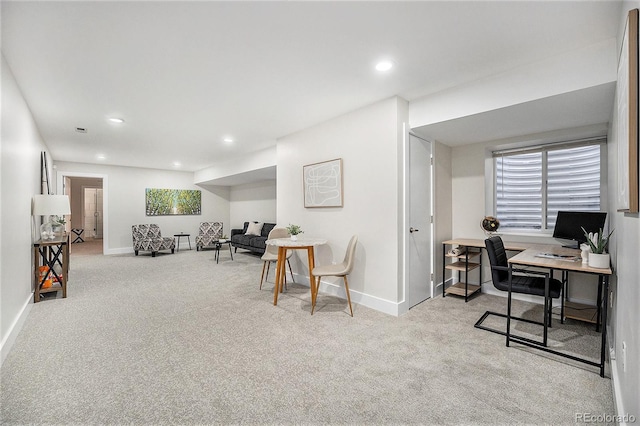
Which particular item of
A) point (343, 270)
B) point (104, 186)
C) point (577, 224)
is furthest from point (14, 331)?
point (104, 186)

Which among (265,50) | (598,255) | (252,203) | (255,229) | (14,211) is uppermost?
(265,50)

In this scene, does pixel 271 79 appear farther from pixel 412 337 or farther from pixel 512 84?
pixel 412 337

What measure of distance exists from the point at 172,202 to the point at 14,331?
250 inches

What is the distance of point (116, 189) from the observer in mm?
7719

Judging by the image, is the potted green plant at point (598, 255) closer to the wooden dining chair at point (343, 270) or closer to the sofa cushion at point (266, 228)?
the wooden dining chair at point (343, 270)

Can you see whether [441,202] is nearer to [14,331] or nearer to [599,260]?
[599,260]

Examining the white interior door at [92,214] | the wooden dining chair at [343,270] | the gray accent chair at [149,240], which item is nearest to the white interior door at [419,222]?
the wooden dining chair at [343,270]

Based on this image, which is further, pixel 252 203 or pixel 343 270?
pixel 252 203

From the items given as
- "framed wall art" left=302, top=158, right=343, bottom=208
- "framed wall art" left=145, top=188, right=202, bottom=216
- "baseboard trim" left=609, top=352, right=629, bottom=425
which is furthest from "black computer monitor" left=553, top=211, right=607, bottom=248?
"framed wall art" left=145, top=188, right=202, bottom=216

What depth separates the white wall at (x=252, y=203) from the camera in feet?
25.7

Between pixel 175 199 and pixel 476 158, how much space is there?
791 centimetres

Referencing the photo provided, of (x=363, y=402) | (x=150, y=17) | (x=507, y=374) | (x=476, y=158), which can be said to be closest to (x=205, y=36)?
(x=150, y=17)

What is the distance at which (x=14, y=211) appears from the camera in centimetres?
265

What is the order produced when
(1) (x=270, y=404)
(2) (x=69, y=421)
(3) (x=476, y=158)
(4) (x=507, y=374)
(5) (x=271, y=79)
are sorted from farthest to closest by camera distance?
(3) (x=476, y=158), (5) (x=271, y=79), (4) (x=507, y=374), (1) (x=270, y=404), (2) (x=69, y=421)
